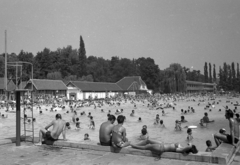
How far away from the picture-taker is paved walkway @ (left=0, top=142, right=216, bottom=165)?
18.8ft

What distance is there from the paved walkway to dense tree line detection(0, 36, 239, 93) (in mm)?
55831

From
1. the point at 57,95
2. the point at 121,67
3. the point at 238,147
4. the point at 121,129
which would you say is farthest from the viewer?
the point at 121,67

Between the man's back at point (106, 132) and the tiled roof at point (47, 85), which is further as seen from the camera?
the tiled roof at point (47, 85)

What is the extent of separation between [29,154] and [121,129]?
2635 millimetres

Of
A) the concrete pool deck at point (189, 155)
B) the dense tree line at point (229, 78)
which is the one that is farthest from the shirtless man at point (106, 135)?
the dense tree line at point (229, 78)

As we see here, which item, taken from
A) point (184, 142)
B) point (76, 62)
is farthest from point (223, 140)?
point (76, 62)

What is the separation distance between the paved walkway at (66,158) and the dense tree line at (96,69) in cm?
5583

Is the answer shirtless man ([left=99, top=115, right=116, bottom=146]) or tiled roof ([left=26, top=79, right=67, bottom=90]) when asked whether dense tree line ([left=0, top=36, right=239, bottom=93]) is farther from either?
shirtless man ([left=99, top=115, right=116, bottom=146])

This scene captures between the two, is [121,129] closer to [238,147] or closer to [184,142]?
[238,147]

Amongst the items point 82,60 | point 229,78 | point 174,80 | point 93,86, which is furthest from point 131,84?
point 229,78

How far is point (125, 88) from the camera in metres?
68.1

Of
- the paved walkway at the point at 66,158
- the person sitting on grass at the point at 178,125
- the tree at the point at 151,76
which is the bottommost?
the person sitting on grass at the point at 178,125

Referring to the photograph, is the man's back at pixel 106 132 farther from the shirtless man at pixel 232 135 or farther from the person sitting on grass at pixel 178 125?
the person sitting on grass at pixel 178 125

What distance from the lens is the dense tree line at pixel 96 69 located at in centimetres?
7248
